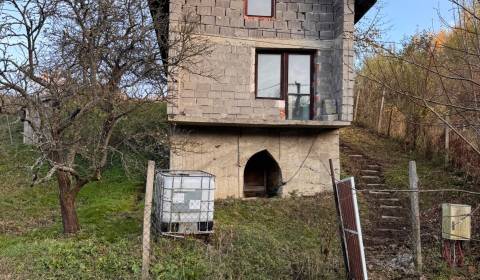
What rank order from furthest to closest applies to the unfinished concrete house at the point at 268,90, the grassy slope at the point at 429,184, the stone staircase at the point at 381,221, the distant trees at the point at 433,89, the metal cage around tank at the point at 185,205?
the unfinished concrete house at the point at 268,90 → the stone staircase at the point at 381,221 → the grassy slope at the point at 429,184 → the metal cage around tank at the point at 185,205 → the distant trees at the point at 433,89

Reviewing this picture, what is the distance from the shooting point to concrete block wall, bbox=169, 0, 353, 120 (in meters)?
12.3

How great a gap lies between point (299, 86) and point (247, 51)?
5.91 ft

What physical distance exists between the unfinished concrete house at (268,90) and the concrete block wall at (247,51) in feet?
0.09

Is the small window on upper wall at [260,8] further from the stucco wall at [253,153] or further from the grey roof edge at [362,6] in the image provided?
the stucco wall at [253,153]

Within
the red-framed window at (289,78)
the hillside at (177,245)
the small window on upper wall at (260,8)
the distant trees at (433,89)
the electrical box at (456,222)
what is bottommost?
the hillside at (177,245)

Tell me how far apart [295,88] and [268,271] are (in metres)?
6.80

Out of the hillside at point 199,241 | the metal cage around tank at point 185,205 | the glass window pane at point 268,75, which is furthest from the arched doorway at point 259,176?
the metal cage around tank at point 185,205

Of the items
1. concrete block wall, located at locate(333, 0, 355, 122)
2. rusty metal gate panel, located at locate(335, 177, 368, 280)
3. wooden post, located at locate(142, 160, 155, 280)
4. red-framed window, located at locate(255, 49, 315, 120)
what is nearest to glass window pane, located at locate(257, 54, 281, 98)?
red-framed window, located at locate(255, 49, 315, 120)

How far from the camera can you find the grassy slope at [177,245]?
6.95 meters

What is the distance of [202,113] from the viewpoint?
1229 centimetres

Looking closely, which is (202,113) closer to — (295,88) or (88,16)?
(295,88)

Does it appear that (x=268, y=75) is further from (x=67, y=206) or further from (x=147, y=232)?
(x=147, y=232)

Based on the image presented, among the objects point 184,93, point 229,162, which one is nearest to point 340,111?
point 229,162

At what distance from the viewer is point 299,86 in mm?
12961
